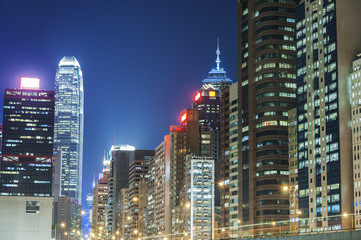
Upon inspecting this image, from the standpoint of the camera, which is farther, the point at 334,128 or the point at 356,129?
the point at 334,128

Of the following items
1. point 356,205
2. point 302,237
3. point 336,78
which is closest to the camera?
point 302,237

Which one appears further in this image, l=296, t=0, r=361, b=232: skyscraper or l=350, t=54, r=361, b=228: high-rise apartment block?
l=296, t=0, r=361, b=232: skyscraper

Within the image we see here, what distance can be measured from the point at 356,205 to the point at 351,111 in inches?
1031

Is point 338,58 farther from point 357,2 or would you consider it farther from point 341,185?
point 341,185

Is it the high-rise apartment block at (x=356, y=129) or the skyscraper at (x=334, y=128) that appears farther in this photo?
the skyscraper at (x=334, y=128)

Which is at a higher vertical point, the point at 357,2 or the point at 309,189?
the point at 357,2

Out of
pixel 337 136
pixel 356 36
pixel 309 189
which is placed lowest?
pixel 309 189

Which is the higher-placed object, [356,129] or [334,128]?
[334,128]

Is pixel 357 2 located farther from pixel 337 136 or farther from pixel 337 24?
pixel 337 136

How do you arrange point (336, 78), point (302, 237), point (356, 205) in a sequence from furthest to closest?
1. point (336, 78)
2. point (356, 205)
3. point (302, 237)

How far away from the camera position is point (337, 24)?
19638 cm

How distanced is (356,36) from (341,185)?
43.4 meters

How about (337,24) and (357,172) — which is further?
(337,24)

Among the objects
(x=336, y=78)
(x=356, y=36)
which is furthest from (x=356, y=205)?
(x=356, y=36)
